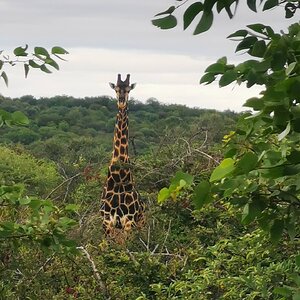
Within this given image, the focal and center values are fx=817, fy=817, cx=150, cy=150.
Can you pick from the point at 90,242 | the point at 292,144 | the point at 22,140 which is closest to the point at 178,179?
the point at 292,144

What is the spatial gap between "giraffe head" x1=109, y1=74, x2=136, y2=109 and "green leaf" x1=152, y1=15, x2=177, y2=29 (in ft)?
27.8

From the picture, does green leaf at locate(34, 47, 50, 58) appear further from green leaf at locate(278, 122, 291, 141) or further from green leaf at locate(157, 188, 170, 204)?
green leaf at locate(278, 122, 291, 141)

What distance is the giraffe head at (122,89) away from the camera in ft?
32.8

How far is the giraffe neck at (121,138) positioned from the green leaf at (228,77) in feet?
27.5

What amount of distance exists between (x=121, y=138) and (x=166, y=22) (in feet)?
29.7

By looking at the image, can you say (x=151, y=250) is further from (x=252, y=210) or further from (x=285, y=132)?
(x=285, y=132)

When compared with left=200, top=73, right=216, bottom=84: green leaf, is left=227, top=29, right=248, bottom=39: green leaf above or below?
above

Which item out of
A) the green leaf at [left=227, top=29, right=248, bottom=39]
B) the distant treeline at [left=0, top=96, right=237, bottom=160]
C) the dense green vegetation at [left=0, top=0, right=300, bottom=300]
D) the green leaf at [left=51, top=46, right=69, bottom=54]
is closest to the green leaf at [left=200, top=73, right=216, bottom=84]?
the dense green vegetation at [left=0, top=0, right=300, bottom=300]

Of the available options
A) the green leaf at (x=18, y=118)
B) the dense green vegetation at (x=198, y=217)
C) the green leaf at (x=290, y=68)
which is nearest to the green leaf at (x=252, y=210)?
the dense green vegetation at (x=198, y=217)

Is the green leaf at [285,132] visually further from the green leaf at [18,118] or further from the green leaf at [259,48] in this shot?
the green leaf at [18,118]

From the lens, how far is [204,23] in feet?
4.52

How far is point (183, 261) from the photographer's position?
17.5ft

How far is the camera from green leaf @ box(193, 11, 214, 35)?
1376mm

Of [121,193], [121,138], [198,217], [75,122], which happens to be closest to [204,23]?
[198,217]
